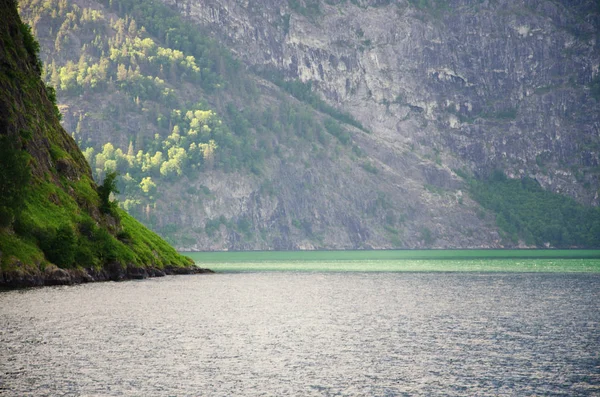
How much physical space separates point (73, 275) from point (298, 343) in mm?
66653

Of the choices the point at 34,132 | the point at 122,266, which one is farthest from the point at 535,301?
the point at 34,132

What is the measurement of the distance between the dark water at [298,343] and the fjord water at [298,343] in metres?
0.12

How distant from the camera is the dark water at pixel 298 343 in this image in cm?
4750

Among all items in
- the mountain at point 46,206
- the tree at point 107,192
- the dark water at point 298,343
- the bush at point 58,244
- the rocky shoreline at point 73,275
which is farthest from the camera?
the tree at point 107,192

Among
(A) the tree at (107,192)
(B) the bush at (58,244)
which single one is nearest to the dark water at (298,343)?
(B) the bush at (58,244)

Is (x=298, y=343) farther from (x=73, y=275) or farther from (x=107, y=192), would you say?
(x=107, y=192)

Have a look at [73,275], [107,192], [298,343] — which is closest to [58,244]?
[73,275]

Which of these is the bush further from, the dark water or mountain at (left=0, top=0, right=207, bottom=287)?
the dark water

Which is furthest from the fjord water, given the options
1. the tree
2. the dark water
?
the tree

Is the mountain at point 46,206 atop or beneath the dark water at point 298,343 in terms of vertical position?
atop

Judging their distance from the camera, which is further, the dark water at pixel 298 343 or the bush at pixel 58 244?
the bush at pixel 58 244

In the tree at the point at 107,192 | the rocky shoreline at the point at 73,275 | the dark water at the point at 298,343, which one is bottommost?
the dark water at the point at 298,343

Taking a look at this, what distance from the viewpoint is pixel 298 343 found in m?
63.7

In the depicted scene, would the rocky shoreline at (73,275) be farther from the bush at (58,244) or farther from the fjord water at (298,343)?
the fjord water at (298,343)
